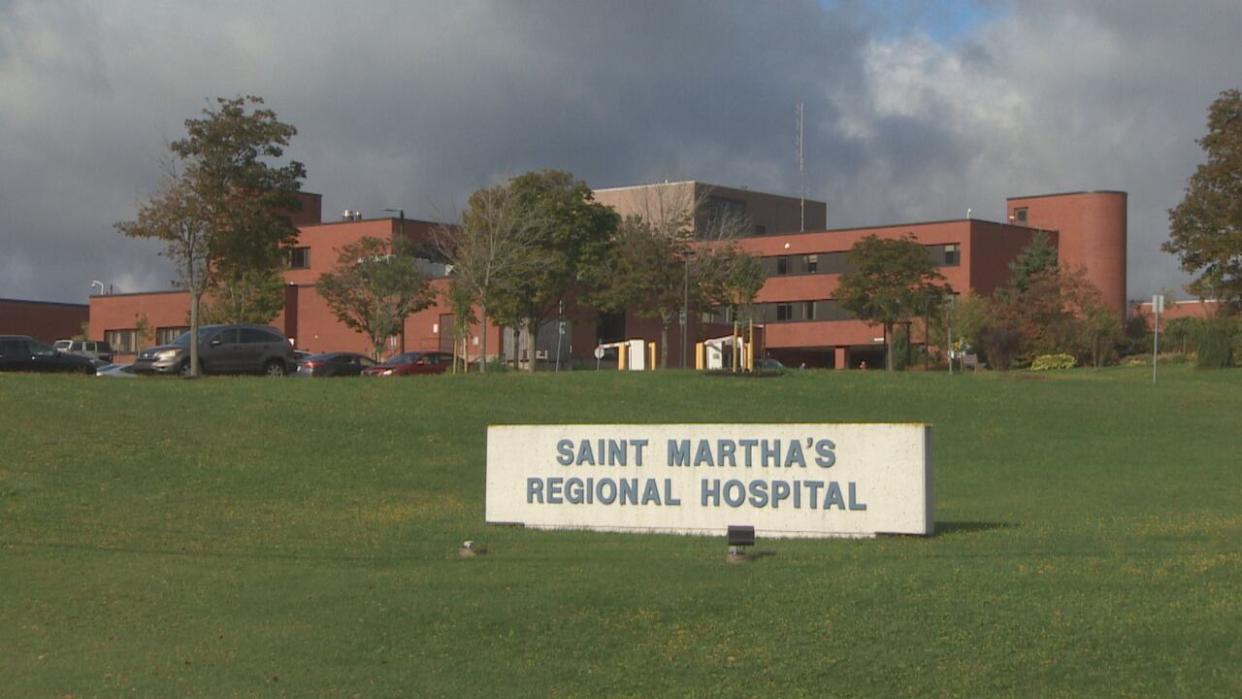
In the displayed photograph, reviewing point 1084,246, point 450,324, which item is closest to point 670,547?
point 450,324

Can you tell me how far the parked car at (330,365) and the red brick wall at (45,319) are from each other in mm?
56485

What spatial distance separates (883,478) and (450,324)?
6312 centimetres

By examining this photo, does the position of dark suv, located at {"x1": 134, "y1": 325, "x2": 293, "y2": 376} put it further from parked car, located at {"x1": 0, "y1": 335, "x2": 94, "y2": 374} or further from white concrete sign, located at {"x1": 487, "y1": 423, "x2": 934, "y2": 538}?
white concrete sign, located at {"x1": 487, "y1": 423, "x2": 934, "y2": 538}

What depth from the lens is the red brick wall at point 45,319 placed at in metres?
98.1

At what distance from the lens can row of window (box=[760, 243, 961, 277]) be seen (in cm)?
8369

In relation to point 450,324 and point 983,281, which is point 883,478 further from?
point 983,281

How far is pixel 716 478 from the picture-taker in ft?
52.0

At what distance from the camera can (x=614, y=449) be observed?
1648 centimetres

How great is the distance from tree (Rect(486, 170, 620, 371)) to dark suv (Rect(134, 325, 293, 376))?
Answer: 1939 centimetres

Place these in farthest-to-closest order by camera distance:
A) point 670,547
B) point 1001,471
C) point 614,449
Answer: point 1001,471
point 614,449
point 670,547

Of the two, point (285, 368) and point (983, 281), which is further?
point (983, 281)

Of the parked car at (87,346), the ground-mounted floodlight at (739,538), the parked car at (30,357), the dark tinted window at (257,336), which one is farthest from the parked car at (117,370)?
the ground-mounted floodlight at (739,538)

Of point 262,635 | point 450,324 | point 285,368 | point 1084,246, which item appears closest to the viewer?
point 262,635

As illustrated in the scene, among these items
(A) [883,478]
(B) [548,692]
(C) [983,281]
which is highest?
(C) [983,281]
